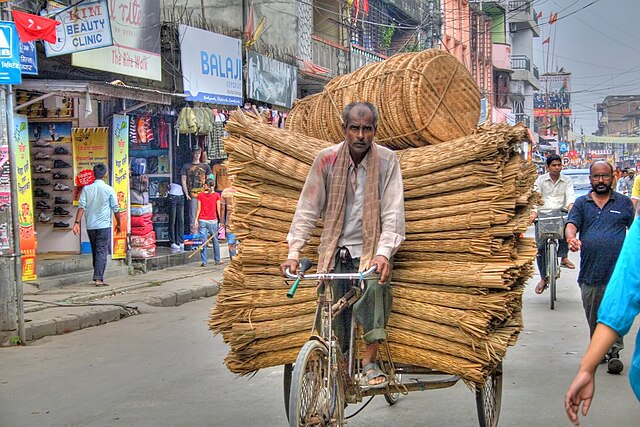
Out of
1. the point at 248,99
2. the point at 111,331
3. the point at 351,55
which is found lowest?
the point at 111,331

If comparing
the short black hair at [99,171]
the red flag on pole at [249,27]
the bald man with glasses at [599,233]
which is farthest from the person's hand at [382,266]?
the red flag on pole at [249,27]

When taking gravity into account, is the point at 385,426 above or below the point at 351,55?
below

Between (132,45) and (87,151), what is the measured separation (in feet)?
6.56

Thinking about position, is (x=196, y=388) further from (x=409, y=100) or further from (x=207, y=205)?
(x=207, y=205)

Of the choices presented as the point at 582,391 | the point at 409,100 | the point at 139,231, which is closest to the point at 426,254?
the point at 409,100

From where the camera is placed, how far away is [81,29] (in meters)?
13.6

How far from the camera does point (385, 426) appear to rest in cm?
602

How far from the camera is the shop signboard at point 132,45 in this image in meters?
15.1

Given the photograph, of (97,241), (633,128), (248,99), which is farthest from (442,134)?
(633,128)

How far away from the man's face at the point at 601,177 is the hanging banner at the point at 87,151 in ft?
32.1

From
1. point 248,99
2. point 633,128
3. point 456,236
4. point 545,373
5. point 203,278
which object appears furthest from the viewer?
point 633,128

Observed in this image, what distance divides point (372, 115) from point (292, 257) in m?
0.91

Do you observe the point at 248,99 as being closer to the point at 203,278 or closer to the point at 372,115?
the point at 203,278

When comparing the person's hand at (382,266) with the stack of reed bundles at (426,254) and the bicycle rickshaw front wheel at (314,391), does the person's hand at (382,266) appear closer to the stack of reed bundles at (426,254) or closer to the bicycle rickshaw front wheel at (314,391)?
the bicycle rickshaw front wheel at (314,391)
